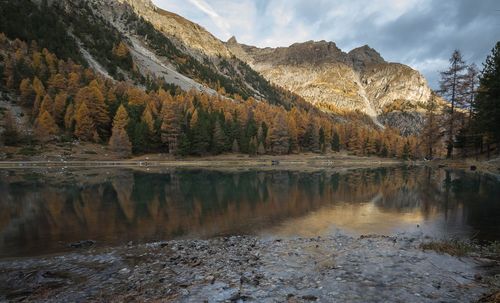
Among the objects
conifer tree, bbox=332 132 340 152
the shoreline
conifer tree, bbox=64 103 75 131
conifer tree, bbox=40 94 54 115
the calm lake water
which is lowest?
the calm lake water

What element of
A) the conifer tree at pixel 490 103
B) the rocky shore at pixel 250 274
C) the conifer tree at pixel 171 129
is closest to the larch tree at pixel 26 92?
the conifer tree at pixel 171 129

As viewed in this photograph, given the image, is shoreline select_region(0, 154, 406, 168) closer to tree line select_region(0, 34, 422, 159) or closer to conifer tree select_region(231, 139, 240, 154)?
conifer tree select_region(231, 139, 240, 154)

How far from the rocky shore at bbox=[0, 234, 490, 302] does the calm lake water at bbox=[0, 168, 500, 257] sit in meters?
3.36

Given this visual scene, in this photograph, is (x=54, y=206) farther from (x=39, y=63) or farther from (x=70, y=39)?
(x=70, y=39)

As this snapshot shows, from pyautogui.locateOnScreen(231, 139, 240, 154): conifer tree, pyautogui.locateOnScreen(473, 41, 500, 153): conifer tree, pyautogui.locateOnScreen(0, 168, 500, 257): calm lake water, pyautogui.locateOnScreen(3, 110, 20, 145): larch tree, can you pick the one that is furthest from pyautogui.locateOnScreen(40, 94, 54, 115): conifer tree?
pyautogui.locateOnScreen(473, 41, 500, 153): conifer tree

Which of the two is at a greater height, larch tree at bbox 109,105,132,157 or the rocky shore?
larch tree at bbox 109,105,132,157

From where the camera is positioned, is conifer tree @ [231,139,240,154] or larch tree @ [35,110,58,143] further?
conifer tree @ [231,139,240,154]

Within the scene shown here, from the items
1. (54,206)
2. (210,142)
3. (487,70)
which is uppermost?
(487,70)

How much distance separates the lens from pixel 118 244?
1897cm

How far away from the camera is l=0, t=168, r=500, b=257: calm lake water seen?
2122 cm

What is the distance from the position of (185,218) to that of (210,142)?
273ft

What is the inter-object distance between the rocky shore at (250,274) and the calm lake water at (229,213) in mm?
3360

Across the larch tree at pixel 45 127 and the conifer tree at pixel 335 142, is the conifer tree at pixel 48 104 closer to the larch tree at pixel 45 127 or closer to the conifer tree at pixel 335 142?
the larch tree at pixel 45 127

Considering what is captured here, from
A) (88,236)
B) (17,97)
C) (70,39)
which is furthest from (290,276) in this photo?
(70,39)
